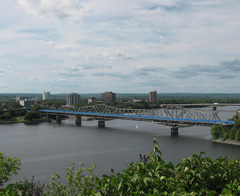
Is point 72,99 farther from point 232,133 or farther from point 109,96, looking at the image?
point 232,133

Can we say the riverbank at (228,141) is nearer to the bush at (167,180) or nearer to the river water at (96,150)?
the river water at (96,150)

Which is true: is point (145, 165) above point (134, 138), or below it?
above

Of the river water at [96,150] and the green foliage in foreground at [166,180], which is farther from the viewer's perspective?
the river water at [96,150]

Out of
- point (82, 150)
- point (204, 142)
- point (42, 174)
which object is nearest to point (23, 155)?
point (82, 150)

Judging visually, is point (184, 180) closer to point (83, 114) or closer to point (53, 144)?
point (53, 144)

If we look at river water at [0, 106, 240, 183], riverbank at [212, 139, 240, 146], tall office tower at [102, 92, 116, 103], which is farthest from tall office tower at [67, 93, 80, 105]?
riverbank at [212, 139, 240, 146]

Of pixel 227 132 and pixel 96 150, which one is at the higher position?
pixel 227 132

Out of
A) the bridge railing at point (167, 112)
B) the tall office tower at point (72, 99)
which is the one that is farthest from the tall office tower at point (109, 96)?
the bridge railing at point (167, 112)

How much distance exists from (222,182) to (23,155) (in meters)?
17.6

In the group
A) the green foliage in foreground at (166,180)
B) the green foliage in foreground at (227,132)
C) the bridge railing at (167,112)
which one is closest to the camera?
the green foliage in foreground at (166,180)

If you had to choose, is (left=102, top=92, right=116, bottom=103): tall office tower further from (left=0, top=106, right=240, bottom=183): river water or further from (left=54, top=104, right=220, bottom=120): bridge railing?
(left=0, top=106, right=240, bottom=183): river water

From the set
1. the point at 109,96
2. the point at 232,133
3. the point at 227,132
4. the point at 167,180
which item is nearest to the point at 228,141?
the point at 232,133

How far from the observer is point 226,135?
973 inches

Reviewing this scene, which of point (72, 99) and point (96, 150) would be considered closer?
point (96, 150)
